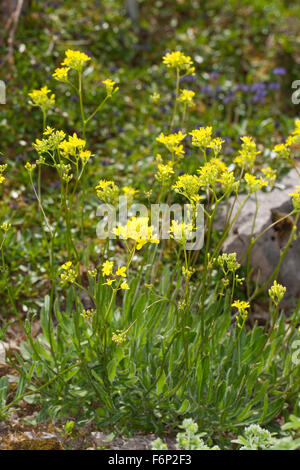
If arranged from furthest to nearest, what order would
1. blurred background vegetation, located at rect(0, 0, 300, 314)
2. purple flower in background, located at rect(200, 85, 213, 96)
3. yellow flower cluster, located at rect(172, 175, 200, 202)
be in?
1. purple flower in background, located at rect(200, 85, 213, 96)
2. blurred background vegetation, located at rect(0, 0, 300, 314)
3. yellow flower cluster, located at rect(172, 175, 200, 202)

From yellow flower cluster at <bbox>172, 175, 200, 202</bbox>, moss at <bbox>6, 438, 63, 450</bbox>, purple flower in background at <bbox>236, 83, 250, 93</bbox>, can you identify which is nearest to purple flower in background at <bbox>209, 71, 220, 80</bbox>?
purple flower in background at <bbox>236, 83, 250, 93</bbox>

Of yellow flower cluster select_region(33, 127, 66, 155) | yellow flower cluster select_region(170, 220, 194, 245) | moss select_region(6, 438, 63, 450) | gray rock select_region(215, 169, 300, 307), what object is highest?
yellow flower cluster select_region(33, 127, 66, 155)

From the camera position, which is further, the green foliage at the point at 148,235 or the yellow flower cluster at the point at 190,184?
the green foliage at the point at 148,235

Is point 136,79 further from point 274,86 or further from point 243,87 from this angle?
point 274,86

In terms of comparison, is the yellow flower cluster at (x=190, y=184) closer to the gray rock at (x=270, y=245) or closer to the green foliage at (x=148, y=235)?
the green foliage at (x=148, y=235)

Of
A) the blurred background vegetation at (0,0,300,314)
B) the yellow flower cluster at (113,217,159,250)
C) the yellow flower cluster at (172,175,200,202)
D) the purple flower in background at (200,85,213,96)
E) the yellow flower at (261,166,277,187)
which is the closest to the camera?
the yellow flower cluster at (113,217,159,250)

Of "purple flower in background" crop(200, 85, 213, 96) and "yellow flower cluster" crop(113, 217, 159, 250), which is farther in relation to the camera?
"purple flower in background" crop(200, 85, 213, 96)

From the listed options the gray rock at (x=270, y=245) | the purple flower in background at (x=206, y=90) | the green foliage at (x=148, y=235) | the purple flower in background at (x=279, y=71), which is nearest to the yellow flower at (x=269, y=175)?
the green foliage at (x=148, y=235)

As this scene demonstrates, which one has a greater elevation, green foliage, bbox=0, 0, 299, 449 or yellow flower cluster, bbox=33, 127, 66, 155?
yellow flower cluster, bbox=33, 127, 66, 155

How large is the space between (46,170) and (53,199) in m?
0.34

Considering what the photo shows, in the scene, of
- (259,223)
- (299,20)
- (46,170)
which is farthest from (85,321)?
(299,20)

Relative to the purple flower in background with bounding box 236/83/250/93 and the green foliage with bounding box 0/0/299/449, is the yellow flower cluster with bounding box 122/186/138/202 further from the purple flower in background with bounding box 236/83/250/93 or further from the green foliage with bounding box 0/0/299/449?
the purple flower in background with bounding box 236/83/250/93

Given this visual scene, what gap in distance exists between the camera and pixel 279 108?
5.55 m
